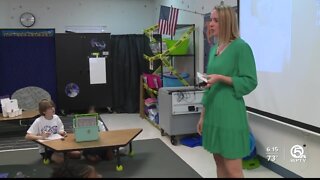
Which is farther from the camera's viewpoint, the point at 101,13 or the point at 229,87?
the point at 101,13

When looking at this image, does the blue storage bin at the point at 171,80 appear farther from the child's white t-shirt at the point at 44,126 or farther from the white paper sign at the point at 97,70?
the child's white t-shirt at the point at 44,126


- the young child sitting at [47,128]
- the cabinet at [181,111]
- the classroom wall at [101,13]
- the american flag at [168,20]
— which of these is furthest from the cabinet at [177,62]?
the young child sitting at [47,128]

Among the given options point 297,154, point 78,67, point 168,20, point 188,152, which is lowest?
point 188,152

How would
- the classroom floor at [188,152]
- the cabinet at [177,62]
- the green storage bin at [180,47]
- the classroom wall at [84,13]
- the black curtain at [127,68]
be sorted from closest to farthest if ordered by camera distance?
the classroom floor at [188,152] < the green storage bin at [180,47] < the cabinet at [177,62] < the black curtain at [127,68] < the classroom wall at [84,13]

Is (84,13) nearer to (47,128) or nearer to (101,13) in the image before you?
(101,13)

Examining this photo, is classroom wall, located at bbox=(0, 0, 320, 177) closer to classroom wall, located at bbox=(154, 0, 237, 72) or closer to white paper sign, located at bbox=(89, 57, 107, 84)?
classroom wall, located at bbox=(154, 0, 237, 72)

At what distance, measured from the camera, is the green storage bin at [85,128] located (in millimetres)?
3358

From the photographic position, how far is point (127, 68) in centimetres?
691

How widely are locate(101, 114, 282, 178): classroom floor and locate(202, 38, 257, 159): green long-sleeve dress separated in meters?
1.29

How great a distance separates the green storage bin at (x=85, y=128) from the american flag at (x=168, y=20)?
2157mm

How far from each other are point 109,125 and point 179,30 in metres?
2.11

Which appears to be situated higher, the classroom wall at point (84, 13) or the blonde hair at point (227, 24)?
the classroom wall at point (84, 13)

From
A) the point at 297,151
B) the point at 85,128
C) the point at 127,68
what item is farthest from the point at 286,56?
the point at 127,68

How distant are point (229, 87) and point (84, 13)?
20.9 ft
